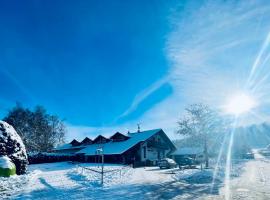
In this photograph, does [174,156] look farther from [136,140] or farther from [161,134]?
[136,140]

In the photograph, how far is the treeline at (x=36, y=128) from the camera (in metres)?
67.9

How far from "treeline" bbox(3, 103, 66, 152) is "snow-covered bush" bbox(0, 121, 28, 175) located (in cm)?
4266

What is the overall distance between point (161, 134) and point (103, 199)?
132 ft

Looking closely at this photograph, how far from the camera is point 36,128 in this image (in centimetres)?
7025

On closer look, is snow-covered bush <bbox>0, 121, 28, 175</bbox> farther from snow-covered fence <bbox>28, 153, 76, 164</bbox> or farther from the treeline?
the treeline

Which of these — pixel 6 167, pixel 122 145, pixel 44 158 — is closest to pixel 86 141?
pixel 44 158

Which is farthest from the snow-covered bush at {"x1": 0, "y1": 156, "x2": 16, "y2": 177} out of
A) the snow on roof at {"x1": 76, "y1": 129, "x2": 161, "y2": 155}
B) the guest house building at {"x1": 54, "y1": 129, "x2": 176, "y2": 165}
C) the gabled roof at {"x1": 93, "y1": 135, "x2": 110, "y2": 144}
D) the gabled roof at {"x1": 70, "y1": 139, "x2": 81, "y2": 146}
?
the gabled roof at {"x1": 70, "y1": 139, "x2": 81, "y2": 146}

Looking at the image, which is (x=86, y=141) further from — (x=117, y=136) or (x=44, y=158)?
(x=44, y=158)

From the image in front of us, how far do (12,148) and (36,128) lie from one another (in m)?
47.5

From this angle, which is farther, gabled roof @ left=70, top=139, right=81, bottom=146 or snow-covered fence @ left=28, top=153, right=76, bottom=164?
gabled roof @ left=70, top=139, right=81, bottom=146

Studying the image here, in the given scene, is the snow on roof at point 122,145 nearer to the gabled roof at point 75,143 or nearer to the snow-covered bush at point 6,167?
the gabled roof at point 75,143

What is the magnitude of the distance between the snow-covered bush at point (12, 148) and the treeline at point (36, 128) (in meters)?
42.7

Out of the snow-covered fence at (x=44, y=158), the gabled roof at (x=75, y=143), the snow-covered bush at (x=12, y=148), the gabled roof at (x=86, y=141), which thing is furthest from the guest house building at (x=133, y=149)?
the snow-covered bush at (x=12, y=148)

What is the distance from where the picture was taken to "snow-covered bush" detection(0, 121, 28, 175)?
2445cm
